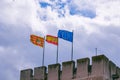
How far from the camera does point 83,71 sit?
40.2 metres

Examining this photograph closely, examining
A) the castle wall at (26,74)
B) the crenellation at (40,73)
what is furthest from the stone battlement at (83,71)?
the castle wall at (26,74)

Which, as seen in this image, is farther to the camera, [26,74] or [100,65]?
[26,74]

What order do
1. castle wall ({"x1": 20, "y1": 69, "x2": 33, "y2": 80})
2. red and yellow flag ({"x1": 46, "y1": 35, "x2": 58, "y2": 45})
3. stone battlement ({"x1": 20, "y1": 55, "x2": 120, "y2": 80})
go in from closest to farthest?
stone battlement ({"x1": 20, "y1": 55, "x2": 120, "y2": 80}) < castle wall ({"x1": 20, "y1": 69, "x2": 33, "y2": 80}) < red and yellow flag ({"x1": 46, "y1": 35, "x2": 58, "y2": 45})

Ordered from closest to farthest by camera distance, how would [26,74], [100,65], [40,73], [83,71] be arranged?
[100,65] < [83,71] < [40,73] < [26,74]

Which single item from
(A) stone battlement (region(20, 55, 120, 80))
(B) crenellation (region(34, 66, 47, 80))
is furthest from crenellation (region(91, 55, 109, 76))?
(B) crenellation (region(34, 66, 47, 80))

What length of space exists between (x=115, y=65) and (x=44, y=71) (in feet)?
17.1

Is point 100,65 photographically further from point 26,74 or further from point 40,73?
point 26,74

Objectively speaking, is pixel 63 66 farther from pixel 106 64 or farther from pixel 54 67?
pixel 106 64

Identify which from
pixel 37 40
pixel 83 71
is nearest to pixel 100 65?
pixel 83 71

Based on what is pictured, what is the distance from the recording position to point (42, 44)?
4419 cm

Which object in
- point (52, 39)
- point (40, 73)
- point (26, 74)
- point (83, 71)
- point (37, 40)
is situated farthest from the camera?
point (37, 40)

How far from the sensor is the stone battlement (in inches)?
1558

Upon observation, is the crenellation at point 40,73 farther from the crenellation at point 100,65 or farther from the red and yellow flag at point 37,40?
the crenellation at point 100,65

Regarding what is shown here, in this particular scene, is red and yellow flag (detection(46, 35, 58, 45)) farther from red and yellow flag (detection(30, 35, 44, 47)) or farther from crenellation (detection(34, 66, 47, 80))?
crenellation (detection(34, 66, 47, 80))
